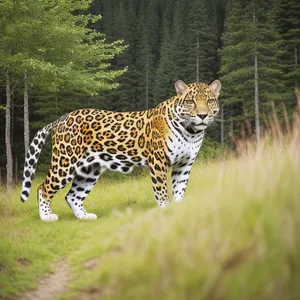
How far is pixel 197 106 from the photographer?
629cm

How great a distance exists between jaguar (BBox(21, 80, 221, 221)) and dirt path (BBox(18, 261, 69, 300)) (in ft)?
8.05

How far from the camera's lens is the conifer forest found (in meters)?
12.9

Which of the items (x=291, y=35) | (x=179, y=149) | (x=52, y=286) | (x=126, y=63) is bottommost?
(x=52, y=286)

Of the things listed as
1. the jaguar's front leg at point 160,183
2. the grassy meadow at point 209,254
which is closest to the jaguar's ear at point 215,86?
the jaguar's front leg at point 160,183

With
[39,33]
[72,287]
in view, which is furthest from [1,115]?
[72,287]

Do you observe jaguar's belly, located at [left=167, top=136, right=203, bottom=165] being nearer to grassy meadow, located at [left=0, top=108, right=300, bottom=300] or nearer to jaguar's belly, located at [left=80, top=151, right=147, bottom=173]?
jaguar's belly, located at [left=80, top=151, right=147, bottom=173]

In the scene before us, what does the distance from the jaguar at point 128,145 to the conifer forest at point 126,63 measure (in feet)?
3.08

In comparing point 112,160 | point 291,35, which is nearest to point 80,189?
point 112,160

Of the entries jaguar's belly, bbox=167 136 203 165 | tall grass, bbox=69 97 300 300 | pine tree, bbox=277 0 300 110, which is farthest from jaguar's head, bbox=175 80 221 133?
pine tree, bbox=277 0 300 110

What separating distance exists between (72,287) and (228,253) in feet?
5.01

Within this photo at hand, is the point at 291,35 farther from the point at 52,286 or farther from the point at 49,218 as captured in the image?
the point at 52,286

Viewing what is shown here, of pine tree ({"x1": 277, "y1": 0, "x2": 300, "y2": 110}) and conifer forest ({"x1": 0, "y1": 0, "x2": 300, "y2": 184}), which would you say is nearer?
conifer forest ({"x1": 0, "y1": 0, "x2": 300, "y2": 184})

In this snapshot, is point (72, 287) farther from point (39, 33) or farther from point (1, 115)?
point (1, 115)

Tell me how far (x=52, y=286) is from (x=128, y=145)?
10.9 feet
